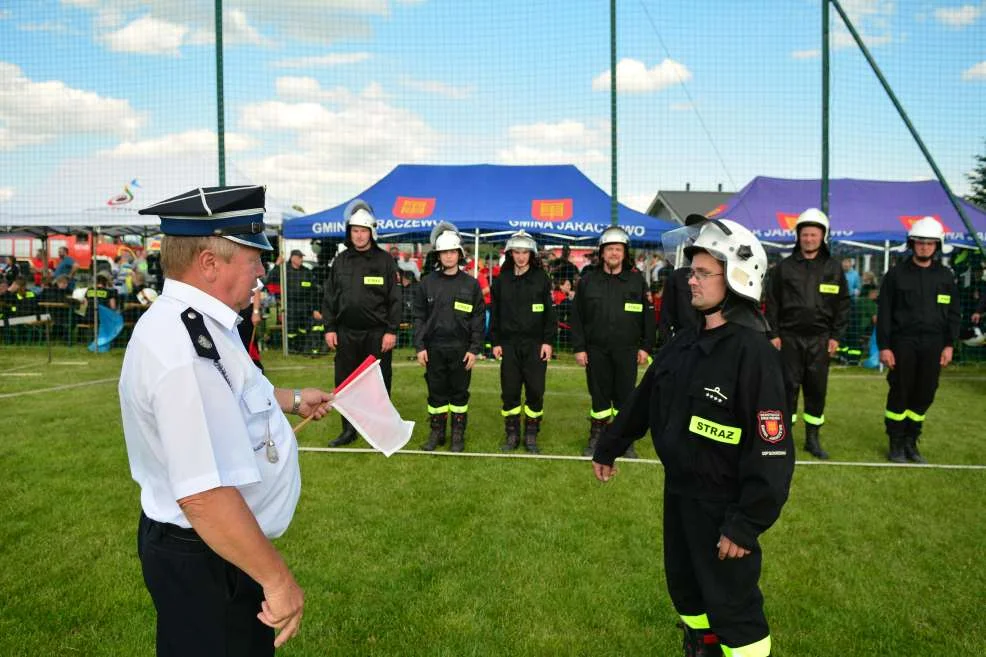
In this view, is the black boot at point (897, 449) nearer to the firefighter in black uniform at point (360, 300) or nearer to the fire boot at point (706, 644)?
the fire boot at point (706, 644)

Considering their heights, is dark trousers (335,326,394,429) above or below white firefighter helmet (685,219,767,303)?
below

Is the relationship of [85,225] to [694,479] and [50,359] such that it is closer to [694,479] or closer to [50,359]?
[50,359]

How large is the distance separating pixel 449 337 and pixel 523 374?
86 cm

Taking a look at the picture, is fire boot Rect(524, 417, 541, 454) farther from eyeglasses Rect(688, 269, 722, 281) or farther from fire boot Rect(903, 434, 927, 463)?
eyeglasses Rect(688, 269, 722, 281)

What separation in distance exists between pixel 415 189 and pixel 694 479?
1373 centimetres

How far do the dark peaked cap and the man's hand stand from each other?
0.89 meters

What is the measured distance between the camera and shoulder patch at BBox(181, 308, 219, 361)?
167cm

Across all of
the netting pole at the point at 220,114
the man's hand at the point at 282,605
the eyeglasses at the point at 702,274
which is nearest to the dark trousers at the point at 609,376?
the eyeglasses at the point at 702,274

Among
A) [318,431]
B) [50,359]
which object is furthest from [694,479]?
[50,359]

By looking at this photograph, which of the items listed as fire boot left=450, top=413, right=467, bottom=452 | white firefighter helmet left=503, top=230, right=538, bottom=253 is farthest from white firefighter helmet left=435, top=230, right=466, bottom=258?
fire boot left=450, top=413, right=467, bottom=452

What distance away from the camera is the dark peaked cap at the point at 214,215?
73.0 inches

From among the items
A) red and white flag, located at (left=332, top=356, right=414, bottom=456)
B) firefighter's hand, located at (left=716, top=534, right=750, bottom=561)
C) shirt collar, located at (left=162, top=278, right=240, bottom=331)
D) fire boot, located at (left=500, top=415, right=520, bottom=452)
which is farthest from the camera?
fire boot, located at (left=500, top=415, right=520, bottom=452)

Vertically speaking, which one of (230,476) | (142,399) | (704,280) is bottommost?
(230,476)

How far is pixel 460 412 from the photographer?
23.7ft
